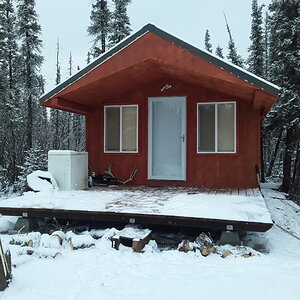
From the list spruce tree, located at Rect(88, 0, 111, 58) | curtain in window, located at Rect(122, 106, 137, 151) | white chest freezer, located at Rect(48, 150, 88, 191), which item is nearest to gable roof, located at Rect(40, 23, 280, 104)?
white chest freezer, located at Rect(48, 150, 88, 191)

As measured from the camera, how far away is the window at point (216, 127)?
7.50 m

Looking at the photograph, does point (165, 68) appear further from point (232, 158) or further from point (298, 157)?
point (298, 157)

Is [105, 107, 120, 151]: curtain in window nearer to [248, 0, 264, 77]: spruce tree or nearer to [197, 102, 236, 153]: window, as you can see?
[197, 102, 236, 153]: window

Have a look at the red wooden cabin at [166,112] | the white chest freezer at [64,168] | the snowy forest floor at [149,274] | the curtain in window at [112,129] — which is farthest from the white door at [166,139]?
the snowy forest floor at [149,274]

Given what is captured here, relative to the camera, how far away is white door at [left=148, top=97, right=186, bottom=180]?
7898 mm

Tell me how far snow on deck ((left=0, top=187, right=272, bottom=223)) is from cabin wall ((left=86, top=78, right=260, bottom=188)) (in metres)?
1.01

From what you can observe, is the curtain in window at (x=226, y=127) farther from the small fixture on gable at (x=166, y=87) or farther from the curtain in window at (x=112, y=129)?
the curtain in window at (x=112, y=129)

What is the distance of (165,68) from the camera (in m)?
6.96

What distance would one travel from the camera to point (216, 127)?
298 inches

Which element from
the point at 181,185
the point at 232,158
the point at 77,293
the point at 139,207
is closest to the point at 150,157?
the point at 181,185

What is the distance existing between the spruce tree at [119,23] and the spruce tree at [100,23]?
0.32 metres

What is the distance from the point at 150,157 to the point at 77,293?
204 inches

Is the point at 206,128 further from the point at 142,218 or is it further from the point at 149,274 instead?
the point at 149,274

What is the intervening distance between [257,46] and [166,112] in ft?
32.1
